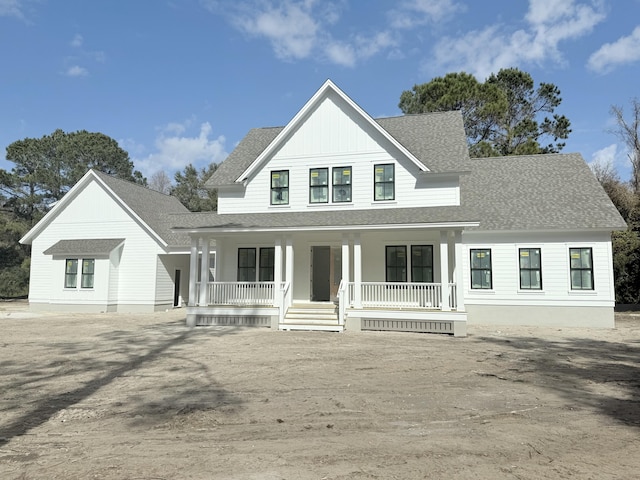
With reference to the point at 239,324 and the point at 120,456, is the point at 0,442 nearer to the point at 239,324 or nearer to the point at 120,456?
the point at 120,456

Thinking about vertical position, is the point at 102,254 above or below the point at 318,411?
above

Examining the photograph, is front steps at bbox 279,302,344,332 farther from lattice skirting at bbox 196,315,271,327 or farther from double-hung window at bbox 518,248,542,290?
double-hung window at bbox 518,248,542,290

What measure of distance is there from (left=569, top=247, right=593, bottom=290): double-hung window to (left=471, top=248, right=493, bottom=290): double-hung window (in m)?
2.89

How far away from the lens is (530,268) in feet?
55.8

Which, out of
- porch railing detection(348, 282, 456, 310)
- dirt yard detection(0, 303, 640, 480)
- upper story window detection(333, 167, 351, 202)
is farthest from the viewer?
upper story window detection(333, 167, 351, 202)

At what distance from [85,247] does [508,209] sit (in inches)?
774

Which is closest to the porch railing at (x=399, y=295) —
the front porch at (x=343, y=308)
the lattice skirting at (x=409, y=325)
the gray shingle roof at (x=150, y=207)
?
the front porch at (x=343, y=308)

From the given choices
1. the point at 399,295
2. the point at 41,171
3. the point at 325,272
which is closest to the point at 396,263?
the point at 399,295

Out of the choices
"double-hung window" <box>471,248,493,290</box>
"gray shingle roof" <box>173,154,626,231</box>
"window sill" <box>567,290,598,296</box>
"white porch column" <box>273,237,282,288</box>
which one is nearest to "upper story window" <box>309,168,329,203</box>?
"gray shingle roof" <box>173,154,626,231</box>

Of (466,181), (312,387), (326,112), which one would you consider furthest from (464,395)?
(466,181)

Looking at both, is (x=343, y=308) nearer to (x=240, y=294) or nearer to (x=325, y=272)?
(x=325, y=272)

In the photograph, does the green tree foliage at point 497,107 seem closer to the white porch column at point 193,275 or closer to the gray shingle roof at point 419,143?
the gray shingle roof at point 419,143

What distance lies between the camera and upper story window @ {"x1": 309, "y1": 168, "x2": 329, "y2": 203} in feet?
56.6

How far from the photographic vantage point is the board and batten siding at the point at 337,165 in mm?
16453
